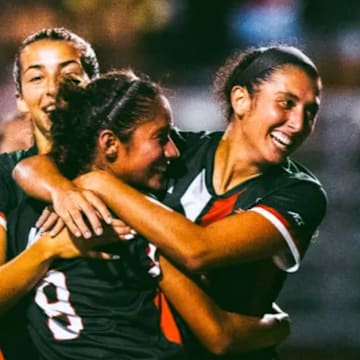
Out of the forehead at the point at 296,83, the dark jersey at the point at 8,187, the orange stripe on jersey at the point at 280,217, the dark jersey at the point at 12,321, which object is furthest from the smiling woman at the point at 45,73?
the orange stripe on jersey at the point at 280,217

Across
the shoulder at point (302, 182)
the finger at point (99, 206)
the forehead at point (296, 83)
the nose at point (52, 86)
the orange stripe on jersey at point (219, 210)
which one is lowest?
the finger at point (99, 206)

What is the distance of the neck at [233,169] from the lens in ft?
11.6

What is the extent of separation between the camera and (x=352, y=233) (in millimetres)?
7426

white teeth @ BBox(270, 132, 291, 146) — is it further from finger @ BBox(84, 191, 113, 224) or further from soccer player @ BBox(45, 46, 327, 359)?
finger @ BBox(84, 191, 113, 224)

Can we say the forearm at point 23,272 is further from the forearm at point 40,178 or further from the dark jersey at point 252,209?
the dark jersey at point 252,209

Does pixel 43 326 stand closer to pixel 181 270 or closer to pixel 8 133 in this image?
pixel 181 270

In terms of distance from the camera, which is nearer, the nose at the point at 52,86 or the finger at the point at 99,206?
the finger at the point at 99,206

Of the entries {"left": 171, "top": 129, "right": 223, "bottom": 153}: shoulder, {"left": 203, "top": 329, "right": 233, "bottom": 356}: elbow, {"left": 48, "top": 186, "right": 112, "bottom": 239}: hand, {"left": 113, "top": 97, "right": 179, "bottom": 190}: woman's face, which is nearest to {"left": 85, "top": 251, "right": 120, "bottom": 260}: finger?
{"left": 48, "top": 186, "right": 112, "bottom": 239}: hand

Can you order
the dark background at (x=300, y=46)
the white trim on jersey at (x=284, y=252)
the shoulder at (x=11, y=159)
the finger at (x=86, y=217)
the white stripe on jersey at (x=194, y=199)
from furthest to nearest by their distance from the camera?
the dark background at (x=300, y=46), the shoulder at (x=11, y=159), the white stripe on jersey at (x=194, y=199), the white trim on jersey at (x=284, y=252), the finger at (x=86, y=217)

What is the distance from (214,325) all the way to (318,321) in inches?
161

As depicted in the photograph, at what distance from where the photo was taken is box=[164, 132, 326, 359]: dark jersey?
345cm

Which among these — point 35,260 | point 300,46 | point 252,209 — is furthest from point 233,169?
point 300,46

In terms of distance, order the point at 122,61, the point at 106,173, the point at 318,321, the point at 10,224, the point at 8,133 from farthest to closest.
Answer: the point at 122,61
the point at 318,321
the point at 8,133
the point at 10,224
the point at 106,173

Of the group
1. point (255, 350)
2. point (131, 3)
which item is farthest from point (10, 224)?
point (131, 3)
